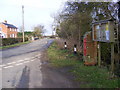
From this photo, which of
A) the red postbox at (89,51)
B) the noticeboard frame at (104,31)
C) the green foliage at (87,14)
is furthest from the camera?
the green foliage at (87,14)

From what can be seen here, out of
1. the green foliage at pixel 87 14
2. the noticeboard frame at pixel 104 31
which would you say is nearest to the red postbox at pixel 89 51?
the noticeboard frame at pixel 104 31

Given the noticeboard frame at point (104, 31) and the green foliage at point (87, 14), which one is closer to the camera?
the noticeboard frame at point (104, 31)

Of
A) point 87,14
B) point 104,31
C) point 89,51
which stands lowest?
point 89,51

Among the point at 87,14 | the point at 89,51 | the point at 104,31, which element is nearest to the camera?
the point at 104,31

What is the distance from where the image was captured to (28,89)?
4.79 metres

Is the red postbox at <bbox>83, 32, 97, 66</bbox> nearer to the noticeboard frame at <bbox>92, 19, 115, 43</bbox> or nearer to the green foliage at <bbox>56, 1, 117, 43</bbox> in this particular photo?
the noticeboard frame at <bbox>92, 19, 115, 43</bbox>

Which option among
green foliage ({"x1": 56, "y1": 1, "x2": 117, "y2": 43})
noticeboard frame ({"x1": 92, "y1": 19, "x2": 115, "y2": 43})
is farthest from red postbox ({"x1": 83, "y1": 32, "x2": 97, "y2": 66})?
green foliage ({"x1": 56, "y1": 1, "x2": 117, "y2": 43})

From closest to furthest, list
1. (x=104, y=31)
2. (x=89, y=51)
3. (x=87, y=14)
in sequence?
(x=104, y=31), (x=89, y=51), (x=87, y=14)

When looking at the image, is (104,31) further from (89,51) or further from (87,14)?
(87,14)

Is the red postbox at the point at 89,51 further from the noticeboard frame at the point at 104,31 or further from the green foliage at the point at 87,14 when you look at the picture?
the green foliage at the point at 87,14

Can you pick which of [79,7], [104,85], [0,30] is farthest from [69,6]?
[0,30]

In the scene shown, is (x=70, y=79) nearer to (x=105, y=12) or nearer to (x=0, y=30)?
(x=105, y=12)

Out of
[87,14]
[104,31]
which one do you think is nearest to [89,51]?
[104,31]

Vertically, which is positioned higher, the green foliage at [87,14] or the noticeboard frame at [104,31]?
the green foliage at [87,14]
